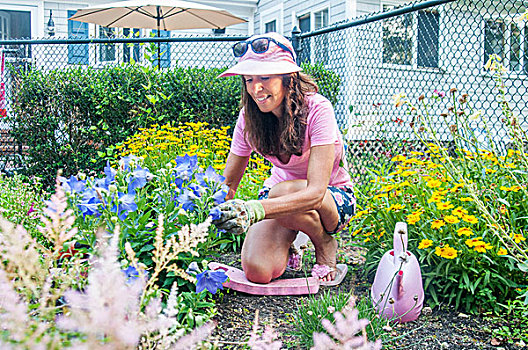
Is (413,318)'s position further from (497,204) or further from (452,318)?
(497,204)

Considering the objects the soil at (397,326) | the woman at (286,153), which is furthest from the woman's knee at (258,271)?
the soil at (397,326)

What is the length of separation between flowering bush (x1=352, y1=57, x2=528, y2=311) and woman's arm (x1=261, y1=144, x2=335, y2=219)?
41 centimetres

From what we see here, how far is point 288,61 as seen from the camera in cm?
256

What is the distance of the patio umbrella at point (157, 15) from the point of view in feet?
25.3

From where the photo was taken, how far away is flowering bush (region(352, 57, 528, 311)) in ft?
7.46

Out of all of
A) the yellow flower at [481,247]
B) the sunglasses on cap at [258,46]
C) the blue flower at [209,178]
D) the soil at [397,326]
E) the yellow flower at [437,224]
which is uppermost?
the sunglasses on cap at [258,46]

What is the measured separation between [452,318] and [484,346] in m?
0.28

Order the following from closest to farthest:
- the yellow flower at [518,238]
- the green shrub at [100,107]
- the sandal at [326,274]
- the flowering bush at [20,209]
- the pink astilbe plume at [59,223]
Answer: the pink astilbe plume at [59,223]
the yellow flower at [518,238]
the sandal at [326,274]
the flowering bush at [20,209]
the green shrub at [100,107]

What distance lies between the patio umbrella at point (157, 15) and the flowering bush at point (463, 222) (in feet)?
18.9

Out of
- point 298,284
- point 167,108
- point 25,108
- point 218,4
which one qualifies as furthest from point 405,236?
point 218,4

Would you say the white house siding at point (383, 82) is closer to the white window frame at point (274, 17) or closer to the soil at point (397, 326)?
the white window frame at point (274, 17)

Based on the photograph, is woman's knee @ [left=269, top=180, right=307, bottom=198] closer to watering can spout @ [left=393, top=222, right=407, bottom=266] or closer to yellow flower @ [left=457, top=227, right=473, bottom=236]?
watering can spout @ [left=393, top=222, right=407, bottom=266]

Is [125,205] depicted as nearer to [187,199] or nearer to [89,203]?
Result: [89,203]

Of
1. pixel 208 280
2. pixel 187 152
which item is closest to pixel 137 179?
pixel 208 280
